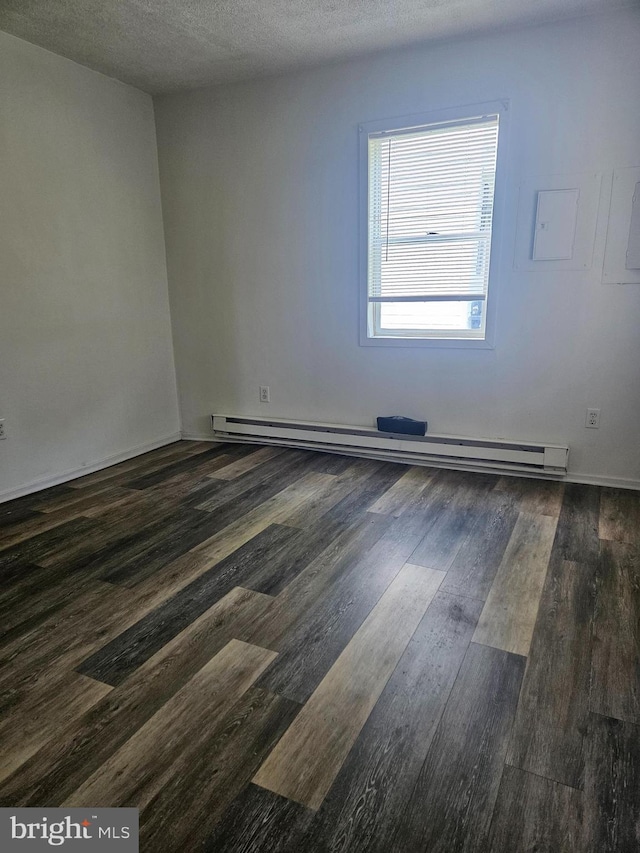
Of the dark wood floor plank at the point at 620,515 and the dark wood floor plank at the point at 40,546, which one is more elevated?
the dark wood floor plank at the point at 620,515

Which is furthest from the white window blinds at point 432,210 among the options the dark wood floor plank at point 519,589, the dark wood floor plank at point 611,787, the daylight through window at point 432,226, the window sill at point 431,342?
the dark wood floor plank at point 611,787

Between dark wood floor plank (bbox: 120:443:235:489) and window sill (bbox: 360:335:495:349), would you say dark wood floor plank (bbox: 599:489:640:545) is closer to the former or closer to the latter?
window sill (bbox: 360:335:495:349)

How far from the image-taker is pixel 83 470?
3.51 metres

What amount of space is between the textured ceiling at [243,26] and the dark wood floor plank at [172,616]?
104 inches

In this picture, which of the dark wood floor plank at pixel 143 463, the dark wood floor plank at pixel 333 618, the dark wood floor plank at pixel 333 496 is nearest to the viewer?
the dark wood floor plank at pixel 333 618

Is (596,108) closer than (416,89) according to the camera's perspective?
Yes

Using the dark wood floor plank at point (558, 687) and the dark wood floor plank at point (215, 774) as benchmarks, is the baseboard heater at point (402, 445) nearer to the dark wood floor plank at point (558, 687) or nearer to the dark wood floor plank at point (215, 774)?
the dark wood floor plank at point (558, 687)

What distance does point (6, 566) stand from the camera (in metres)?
2.30

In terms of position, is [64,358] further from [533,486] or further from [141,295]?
[533,486]

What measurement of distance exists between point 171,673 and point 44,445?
2.15 meters

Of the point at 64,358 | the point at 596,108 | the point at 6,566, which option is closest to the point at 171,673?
the point at 6,566

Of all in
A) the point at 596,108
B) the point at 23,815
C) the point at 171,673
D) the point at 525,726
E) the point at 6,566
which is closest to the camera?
the point at 23,815

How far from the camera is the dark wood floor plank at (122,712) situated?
125 cm

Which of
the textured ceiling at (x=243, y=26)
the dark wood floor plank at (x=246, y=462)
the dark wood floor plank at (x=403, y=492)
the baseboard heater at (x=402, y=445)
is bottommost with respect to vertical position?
the dark wood floor plank at (x=246, y=462)
